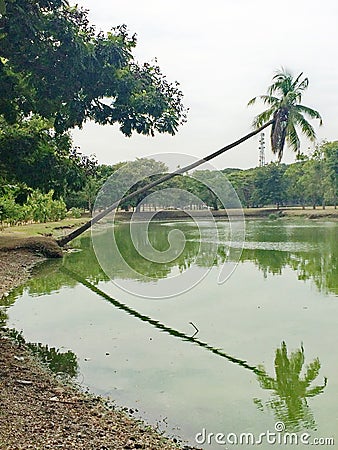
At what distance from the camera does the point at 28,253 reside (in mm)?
20203

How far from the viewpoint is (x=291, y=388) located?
640 cm

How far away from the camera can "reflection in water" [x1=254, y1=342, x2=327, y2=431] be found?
551 cm

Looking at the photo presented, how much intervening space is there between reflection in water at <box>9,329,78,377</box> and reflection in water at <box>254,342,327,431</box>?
8.18ft

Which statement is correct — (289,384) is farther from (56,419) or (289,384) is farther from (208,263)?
(208,263)

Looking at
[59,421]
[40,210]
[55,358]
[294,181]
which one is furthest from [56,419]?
[294,181]

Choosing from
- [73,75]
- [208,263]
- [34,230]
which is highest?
[73,75]

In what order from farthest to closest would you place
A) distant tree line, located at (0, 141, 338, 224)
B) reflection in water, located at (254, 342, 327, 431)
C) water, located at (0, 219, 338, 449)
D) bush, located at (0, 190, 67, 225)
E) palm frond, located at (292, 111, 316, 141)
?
bush, located at (0, 190, 67, 225) → palm frond, located at (292, 111, 316, 141) → distant tree line, located at (0, 141, 338, 224) → water, located at (0, 219, 338, 449) → reflection in water, located at (254, 342, 327, 431)

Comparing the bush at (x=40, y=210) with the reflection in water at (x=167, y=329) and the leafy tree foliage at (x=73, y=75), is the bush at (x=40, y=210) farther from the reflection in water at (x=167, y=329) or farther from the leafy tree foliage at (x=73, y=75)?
the leafy tree foliage at (x=73, y=75)

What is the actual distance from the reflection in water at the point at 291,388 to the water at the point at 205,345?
0.01 metres

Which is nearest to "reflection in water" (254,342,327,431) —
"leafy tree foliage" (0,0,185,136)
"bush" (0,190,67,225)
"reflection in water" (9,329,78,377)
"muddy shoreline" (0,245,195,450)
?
"muddy shoreline" (0,245,195,450)

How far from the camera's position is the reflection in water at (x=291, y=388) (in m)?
5.51

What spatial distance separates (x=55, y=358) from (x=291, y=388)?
3.31 meters

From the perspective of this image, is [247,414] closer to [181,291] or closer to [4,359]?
[4,359]

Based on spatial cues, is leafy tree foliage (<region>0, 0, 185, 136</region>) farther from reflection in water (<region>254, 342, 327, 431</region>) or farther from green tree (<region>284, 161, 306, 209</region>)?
green tree (<region>284, 161, 306, 209</region>)
